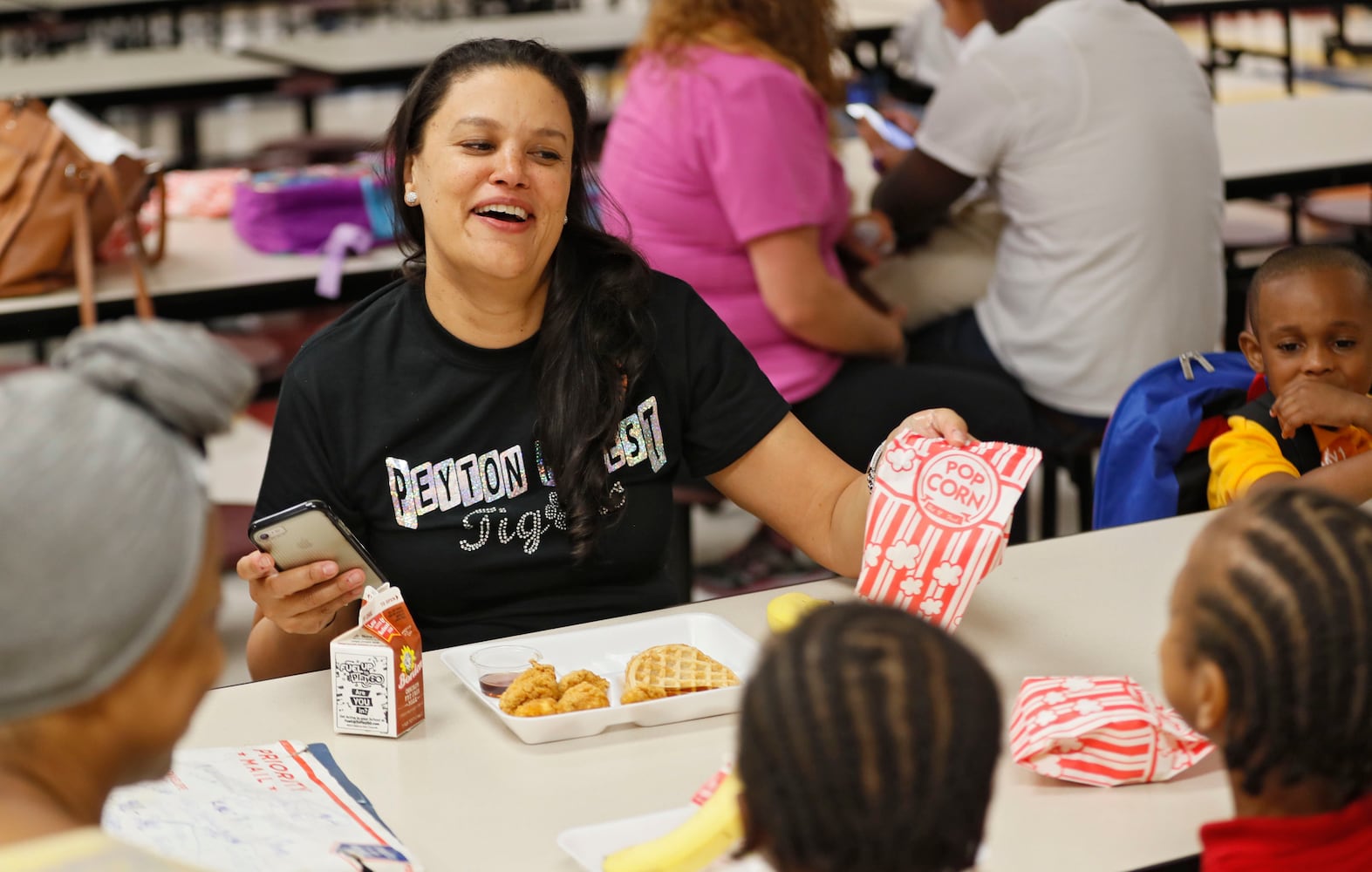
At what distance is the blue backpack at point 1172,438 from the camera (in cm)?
230

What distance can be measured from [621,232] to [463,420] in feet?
3.40

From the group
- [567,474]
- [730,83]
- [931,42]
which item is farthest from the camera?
[931,42]

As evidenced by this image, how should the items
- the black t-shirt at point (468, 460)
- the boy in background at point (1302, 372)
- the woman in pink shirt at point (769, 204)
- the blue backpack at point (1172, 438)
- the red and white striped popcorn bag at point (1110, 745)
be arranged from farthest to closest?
the woman in pink shirt at point (769, 204)
the blue backpack at point (1172, 438)
the boy in background at point (1302, 372)
the black t-shirt at point (468, 460)
the red and white striped popcorn bag at point (1110, 745)

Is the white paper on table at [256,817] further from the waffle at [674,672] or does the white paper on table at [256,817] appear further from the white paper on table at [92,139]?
the white paper on table at [92,139]

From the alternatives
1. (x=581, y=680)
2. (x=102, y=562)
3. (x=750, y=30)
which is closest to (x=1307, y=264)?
(x=750, y=30)

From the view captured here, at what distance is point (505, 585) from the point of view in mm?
1938

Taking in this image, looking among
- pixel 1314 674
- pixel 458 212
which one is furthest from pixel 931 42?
pixel 1314 674

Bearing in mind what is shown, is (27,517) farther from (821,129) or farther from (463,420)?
(821,129)

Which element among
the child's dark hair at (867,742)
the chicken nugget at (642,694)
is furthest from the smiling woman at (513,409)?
the child's dark hair at (867,742)

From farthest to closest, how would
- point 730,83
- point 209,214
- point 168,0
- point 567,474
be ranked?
point 168,0
point 209,214
point 730,83
point 567,474

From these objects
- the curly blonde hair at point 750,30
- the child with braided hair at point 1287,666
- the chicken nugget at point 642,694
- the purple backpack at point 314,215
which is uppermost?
the curly blonde hair at point 750,30

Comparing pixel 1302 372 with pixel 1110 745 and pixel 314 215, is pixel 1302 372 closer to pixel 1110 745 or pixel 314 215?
pixel 1110 745

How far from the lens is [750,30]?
2908 mm

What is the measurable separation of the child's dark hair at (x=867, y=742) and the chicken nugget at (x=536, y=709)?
0.68m
